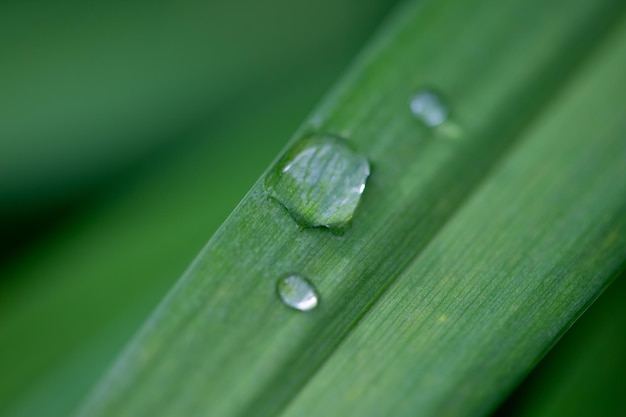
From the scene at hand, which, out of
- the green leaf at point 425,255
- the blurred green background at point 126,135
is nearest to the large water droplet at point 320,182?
the green leaf at point 425,255

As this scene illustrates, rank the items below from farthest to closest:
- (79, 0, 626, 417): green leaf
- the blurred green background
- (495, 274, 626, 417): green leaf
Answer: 1. the blurred green background
2. (495, 274, 626, 417): green leaf
3. (79, 0, 626, 417): green leaf

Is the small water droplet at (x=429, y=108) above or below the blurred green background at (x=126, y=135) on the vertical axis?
above

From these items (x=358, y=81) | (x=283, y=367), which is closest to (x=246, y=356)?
(x=283, y=367)

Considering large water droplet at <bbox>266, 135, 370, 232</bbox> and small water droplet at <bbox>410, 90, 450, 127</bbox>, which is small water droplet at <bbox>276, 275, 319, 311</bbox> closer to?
large water droplet at <bbox>266, 135, 370, 232</bbox>

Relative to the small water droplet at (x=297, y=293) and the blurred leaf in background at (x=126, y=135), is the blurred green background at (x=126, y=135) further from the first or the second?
the small water droplet at (x=297, y=293)

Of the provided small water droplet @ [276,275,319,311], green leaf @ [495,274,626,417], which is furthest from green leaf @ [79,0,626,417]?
green leaf @ [495,274,626,417]

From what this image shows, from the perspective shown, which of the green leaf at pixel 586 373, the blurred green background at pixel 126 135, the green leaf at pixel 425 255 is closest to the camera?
the green leaf at pixel 425 255

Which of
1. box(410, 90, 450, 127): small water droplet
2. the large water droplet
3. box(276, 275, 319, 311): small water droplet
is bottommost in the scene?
box(276, 275, 319, 311): small water droplet

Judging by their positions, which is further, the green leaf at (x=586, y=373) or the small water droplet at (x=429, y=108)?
the green leaf at (x=586, y=373)

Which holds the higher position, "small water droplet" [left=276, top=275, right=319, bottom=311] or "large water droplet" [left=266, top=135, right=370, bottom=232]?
"large water droplet" [left=266, top=135, right=370, bottom=232]
